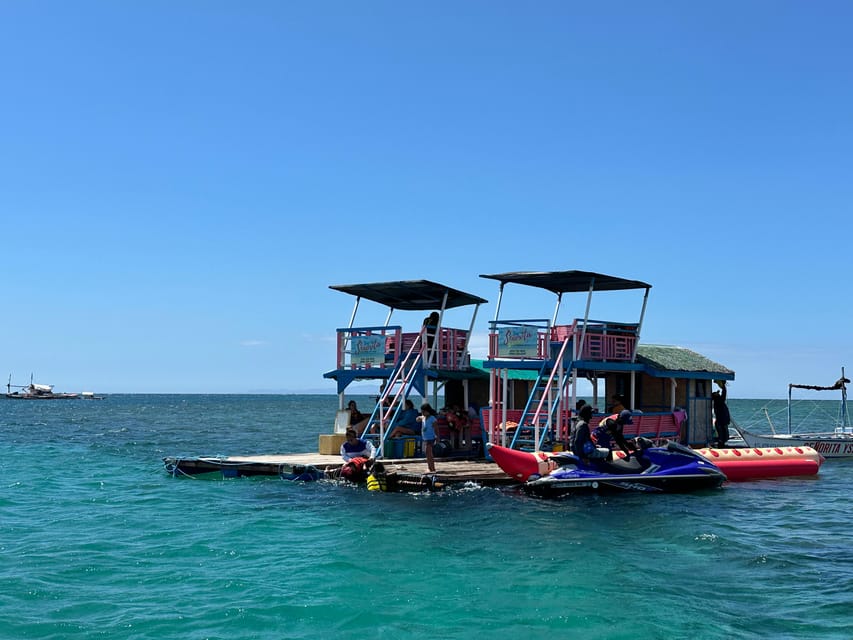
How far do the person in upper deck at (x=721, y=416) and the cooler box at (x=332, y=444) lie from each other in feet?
42.9

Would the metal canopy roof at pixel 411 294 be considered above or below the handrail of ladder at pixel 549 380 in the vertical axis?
above

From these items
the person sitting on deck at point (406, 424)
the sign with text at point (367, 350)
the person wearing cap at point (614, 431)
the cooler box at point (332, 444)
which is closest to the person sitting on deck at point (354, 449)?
the person sitting on deck at point (406, 424)

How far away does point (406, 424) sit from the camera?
2572 cm

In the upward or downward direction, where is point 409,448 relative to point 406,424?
downward

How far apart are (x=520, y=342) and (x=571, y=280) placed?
2.50 meters

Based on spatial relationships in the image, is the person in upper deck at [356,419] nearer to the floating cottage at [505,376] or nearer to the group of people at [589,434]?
the floating cottage at [505,376]

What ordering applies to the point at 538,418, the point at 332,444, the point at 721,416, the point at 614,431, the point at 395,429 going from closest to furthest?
the point at 614,431, the point at 538,418, the point at 395,429, the point at 332,444, the point at 721,416

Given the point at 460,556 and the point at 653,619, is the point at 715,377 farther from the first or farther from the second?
the point at 653,619

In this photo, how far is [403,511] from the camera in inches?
755

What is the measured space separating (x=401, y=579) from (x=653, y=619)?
395 centimetres

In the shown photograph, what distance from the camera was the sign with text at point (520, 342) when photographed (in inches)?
991

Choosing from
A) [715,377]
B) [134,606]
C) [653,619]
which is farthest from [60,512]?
[715,377]

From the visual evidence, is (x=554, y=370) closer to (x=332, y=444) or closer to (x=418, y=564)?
(x=332, y=444)

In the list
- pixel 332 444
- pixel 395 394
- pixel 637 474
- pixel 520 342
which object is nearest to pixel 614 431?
pixel 637 474
